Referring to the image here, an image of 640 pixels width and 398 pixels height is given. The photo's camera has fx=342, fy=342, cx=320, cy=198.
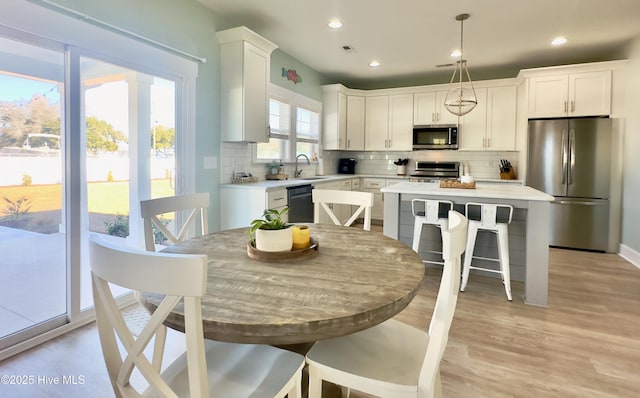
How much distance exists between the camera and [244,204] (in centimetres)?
347

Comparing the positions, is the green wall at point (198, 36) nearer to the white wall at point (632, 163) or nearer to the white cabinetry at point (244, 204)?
the white cabinetry at point (244, 204)

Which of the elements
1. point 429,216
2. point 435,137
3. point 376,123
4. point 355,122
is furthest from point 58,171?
point 435,137

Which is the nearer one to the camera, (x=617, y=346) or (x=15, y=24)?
(x=15, y=24)

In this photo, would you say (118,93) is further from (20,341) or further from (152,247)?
(20,341)

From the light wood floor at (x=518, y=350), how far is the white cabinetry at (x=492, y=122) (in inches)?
110

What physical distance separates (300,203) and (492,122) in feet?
11.3

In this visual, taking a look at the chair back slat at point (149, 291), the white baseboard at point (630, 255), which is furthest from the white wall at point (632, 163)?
the chair back slat at point (149, 291)

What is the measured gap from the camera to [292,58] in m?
4.86

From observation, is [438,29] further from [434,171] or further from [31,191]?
[31,191]

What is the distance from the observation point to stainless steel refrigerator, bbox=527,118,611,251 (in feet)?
14.3

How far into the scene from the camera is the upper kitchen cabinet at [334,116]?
19.1 ft

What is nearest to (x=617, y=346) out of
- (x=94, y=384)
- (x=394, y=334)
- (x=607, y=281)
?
(x=607, y=281)

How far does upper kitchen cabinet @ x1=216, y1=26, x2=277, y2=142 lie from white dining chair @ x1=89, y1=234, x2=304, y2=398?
2.64 meters

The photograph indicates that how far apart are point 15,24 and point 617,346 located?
4.07m
